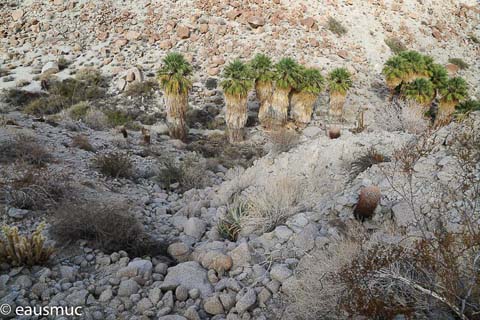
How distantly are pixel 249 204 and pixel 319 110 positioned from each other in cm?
1403

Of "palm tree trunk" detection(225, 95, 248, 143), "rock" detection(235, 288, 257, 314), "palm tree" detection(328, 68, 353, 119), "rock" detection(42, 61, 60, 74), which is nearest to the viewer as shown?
"rock" detection(235, 288, 257, 314)

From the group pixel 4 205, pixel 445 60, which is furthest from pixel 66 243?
pixel 445 60

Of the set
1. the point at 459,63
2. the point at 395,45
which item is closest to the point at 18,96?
the point at 395,45

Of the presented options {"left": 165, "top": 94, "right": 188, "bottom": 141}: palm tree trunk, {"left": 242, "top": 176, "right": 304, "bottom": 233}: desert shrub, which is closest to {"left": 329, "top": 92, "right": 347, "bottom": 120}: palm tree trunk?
{"left": 165, "top": 94, "right": 188, "bottom": 141}: palm tree trunk

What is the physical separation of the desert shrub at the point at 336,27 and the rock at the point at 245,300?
2462 centimetres

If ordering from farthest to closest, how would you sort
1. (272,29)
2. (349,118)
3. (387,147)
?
(272,29)
(349,118)
(387,147)

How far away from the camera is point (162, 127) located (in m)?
17.4

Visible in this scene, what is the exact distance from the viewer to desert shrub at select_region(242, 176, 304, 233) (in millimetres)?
6344

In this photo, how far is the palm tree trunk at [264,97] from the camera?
17.4m

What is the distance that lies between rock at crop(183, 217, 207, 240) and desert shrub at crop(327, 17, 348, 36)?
22640 millimetres

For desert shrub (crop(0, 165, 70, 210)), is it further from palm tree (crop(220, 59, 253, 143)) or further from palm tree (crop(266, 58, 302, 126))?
palm tree (crop(266, 58, 302, 126))

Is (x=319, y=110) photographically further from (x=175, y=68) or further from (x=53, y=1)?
(x=53, y=1)

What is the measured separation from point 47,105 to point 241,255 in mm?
17235

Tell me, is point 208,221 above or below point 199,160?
above
